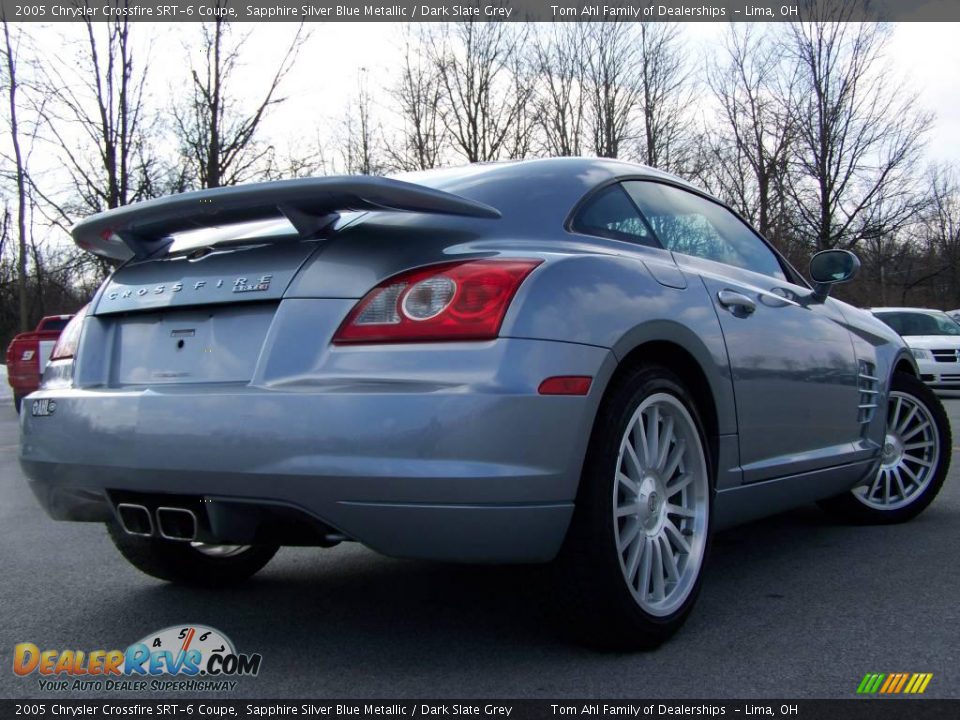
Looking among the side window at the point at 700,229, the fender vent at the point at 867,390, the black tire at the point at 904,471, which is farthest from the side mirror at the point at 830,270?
the black tire at the point at 904,471

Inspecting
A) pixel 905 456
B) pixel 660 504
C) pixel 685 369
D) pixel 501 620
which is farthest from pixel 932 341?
pixel 501 620

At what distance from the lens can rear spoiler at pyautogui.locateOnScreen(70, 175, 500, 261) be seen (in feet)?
8.20

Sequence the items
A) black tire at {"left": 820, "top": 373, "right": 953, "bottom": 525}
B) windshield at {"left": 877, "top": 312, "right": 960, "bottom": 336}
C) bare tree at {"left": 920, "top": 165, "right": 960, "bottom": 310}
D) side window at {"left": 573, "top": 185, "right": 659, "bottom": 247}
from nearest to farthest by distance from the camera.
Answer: side window at {"left": 573, "top": 185, "right": 659, "bottom": 247} → black tire at {"left": 820, "top": 373, "right": 953, "bottom": 525} → windshield at {"left": 877, "top": 312, "right": 960, "bottom": 336} → bare tree at {"left": 920, "top": 165, "right": 960, "bottom": 310}

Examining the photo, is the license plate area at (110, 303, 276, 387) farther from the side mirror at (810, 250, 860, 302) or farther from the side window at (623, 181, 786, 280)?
the side mirror at (810, 250, 860, 302)

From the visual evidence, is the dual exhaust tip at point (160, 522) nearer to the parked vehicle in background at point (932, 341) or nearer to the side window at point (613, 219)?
the side window at point (613, 219)

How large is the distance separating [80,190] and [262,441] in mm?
18492

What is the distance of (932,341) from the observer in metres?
16.2

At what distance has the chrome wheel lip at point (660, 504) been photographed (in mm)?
2746

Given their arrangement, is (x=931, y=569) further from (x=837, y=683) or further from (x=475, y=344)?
(x=475, y=344)

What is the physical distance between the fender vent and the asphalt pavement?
0.55 meters

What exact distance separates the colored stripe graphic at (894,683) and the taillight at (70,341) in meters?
2.45

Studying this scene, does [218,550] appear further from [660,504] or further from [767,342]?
[767,342]

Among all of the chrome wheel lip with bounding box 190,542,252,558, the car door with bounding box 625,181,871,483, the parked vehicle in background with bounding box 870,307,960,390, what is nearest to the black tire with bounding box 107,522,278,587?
the chrome wheel lip with bounding box 190,542,252,558

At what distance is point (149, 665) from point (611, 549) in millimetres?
1322
